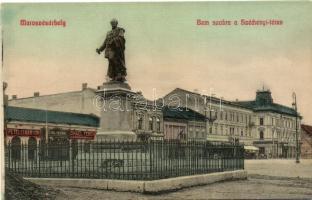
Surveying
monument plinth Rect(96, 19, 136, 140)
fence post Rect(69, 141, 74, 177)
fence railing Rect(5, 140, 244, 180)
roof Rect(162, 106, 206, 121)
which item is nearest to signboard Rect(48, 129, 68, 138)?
roof Rect(162, 106, 206, 121)

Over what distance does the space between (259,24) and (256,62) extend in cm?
140

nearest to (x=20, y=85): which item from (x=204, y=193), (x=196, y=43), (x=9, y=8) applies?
(x=9, y=8)

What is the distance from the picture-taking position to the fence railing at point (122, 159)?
1016 cm

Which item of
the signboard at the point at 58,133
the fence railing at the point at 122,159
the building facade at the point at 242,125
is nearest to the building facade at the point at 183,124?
the building facade at the point at 242,125

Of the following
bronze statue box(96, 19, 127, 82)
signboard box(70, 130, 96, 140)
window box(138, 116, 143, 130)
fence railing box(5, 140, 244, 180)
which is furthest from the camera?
window box(138, 116, 143, 130)

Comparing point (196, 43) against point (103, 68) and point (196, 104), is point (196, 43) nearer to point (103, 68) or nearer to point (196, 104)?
point (103, 68)

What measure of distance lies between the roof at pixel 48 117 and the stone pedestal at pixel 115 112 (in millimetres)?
13810

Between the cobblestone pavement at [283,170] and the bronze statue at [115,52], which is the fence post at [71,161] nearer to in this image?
the bronze statue at [115,52]

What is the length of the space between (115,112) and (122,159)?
142 cm

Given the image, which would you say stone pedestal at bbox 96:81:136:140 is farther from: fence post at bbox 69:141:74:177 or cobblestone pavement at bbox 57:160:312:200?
cobblestone pavement at bbox 57:160:312:200

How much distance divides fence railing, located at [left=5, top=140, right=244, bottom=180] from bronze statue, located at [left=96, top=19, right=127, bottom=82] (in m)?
1.84

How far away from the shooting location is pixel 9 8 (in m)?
11.3

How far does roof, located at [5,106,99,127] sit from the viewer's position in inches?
1004

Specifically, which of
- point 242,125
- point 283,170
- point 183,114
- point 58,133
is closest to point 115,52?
point 283,170
